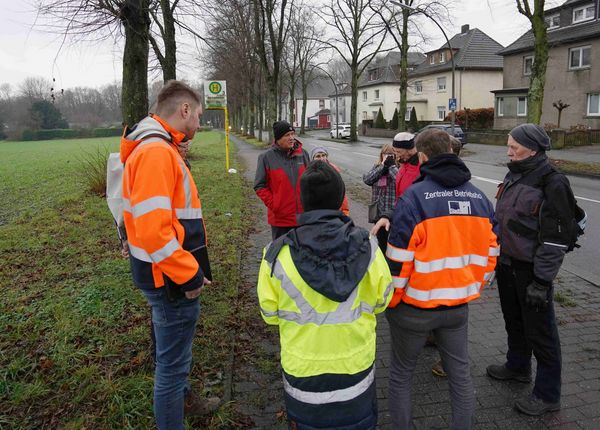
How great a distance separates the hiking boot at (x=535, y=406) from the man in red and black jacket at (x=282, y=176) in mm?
2568

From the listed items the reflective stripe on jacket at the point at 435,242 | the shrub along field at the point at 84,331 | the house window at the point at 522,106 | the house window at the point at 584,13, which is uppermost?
the house window at the point at 584,13

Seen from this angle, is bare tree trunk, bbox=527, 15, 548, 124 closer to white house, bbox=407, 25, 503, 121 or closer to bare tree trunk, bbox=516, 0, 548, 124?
bare tree trunk, bbox=516, 0, 548, 124

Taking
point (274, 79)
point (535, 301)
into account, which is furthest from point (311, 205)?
point (274, 79)

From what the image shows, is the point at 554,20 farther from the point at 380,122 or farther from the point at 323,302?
the point at 323,302

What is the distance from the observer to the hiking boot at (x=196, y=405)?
9.85 ft

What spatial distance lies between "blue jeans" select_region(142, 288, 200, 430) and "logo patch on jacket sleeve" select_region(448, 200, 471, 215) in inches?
61.7

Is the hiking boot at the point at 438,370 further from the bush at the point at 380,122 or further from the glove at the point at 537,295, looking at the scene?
the bush at the point at 380,122

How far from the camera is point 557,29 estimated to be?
33.3 m

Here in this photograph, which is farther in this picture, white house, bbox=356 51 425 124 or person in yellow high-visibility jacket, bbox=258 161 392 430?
white house, bbox=356 51 425 124

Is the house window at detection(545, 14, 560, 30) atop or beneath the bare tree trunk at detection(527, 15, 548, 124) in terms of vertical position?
atop

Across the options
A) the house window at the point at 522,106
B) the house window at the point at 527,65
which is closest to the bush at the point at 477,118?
the house window at the point at 522,106

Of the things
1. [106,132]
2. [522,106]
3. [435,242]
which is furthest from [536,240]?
[106,132]

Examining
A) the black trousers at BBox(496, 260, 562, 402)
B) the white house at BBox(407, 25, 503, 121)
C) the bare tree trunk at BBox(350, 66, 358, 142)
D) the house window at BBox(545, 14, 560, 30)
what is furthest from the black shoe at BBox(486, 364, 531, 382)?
the white house at BBox(407, 25, 503, 121)

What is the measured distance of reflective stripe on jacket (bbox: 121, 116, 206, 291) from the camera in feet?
7.34
